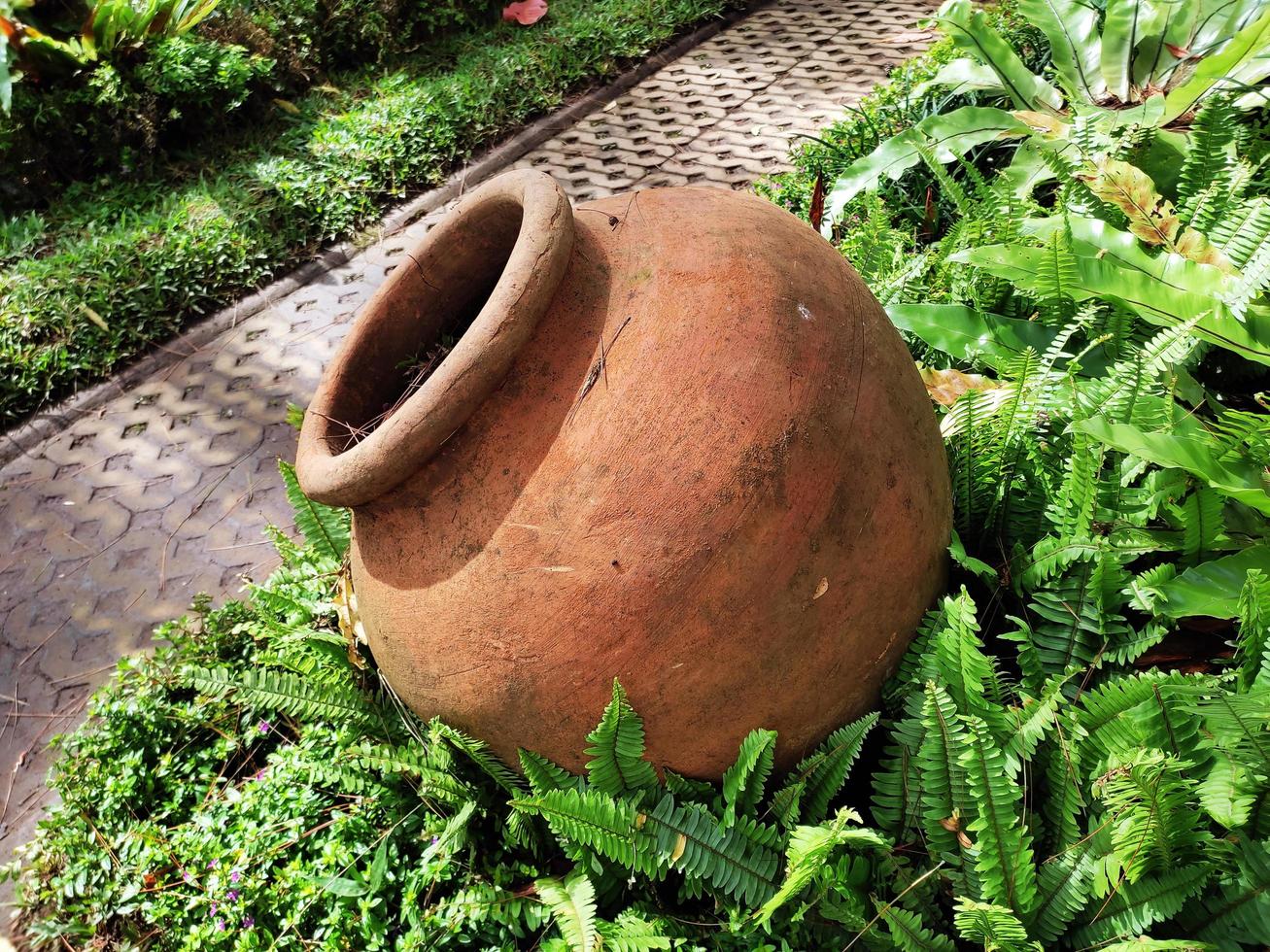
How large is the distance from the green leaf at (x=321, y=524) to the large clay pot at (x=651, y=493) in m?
0.78

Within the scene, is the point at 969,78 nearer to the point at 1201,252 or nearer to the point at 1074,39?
the point at 1074,39

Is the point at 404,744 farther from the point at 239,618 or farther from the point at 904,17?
the point at 904,17

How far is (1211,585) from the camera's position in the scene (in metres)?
1.76

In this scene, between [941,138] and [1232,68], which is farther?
[941,138]

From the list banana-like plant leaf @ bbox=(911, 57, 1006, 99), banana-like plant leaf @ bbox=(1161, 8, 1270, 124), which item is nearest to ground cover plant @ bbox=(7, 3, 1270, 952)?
banana-like plant leaf @ bbox=(1161, 8, 1270, 124)

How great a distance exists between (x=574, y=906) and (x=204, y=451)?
2746mm

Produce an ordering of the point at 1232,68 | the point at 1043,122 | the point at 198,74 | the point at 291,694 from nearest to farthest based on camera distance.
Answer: the point at 291,694 → the point at 1232,68 → the point at 1043,122 → the point at 198,74

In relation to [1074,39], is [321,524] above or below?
below

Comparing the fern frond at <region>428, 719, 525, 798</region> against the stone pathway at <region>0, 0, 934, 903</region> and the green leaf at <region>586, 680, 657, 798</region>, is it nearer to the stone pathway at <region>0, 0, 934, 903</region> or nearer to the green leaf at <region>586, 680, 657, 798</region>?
the green leaf at <region>586, 680, 657, 798</region>

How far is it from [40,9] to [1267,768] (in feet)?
21.3

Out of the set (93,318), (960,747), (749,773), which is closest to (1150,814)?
(960,747)

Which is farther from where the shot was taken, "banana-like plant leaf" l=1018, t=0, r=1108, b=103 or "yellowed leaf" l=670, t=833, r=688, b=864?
"banana-like plant leaf" l=1018, t=0, r=1108, b=103

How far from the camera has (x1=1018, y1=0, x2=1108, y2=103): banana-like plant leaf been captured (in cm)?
345

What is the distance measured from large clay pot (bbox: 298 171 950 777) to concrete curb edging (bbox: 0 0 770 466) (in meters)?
2.84
